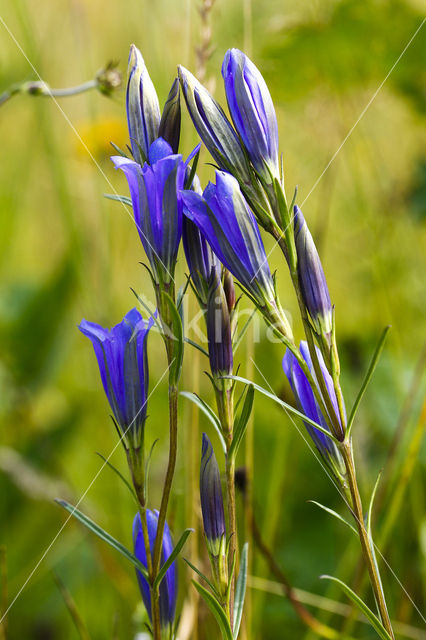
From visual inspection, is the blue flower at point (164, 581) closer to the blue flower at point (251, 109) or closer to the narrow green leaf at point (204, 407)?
the narrow green leaf at point (204, 407)

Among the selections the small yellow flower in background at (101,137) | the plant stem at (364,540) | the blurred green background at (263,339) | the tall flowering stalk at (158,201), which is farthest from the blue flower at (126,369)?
the small yellow flower in background at (101,137)

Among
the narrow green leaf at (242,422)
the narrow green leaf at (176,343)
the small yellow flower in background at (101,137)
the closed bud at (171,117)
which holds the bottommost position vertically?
the narrow green leaf at (242,422)

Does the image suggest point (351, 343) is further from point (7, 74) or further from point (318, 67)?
point (7, 74)

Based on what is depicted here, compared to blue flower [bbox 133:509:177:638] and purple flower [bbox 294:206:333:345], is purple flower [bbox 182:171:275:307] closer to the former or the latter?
purple flower [bbox 294:206:333:345]

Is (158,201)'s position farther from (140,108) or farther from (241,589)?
(241,589)

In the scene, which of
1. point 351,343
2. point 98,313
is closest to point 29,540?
point 98,313

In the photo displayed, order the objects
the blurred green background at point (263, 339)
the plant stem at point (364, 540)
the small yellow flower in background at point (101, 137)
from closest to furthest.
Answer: the plant stem at point (364, 540), the blurred green background at point (263, 339), the small yellow flower in background at point (101, 137)

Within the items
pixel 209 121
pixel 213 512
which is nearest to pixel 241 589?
pixel 213 512
